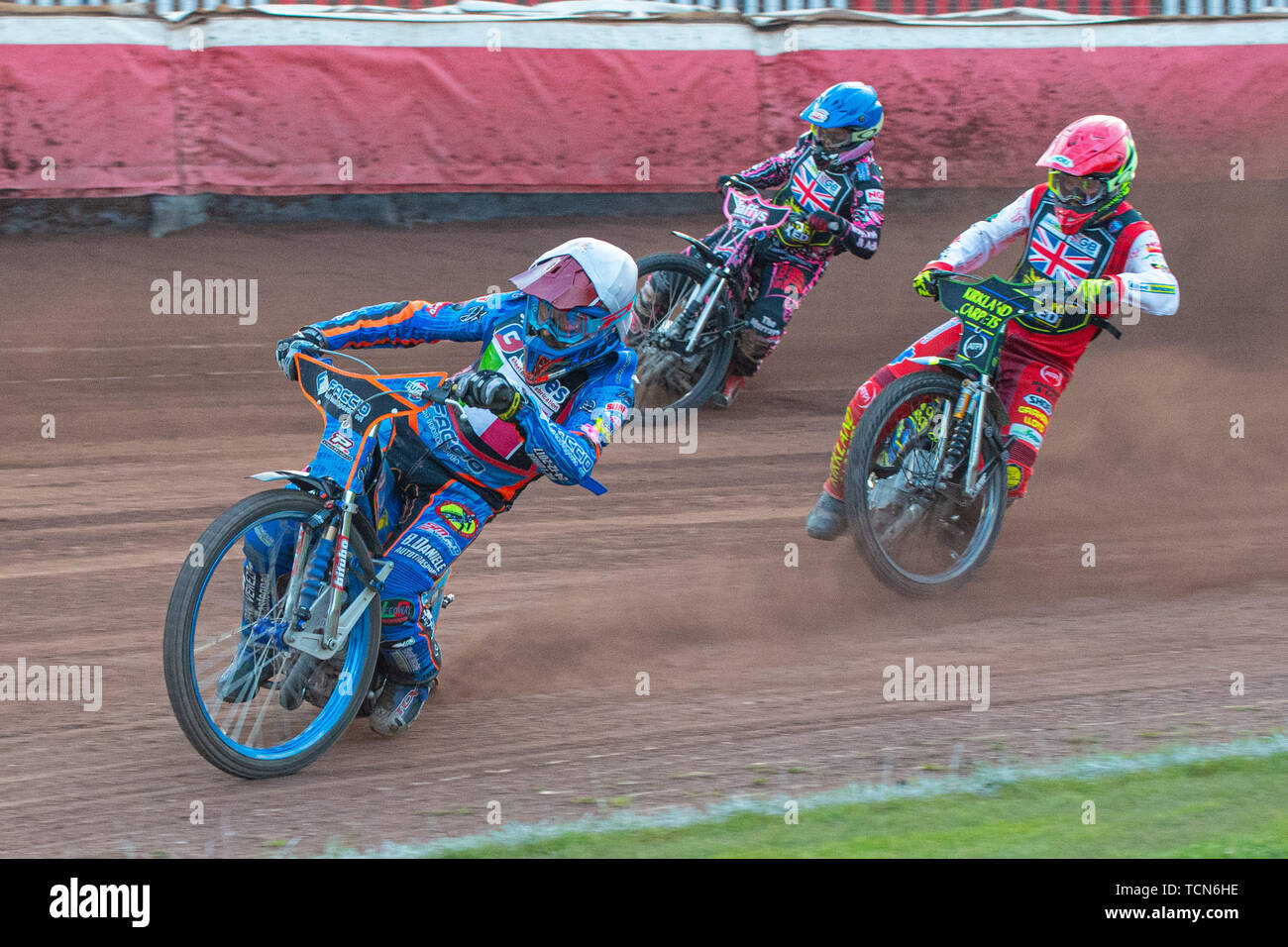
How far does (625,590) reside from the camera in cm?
676

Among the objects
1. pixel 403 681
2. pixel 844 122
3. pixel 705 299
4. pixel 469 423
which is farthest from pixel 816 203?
pixel 403 681

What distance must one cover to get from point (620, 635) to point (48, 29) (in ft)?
25.6

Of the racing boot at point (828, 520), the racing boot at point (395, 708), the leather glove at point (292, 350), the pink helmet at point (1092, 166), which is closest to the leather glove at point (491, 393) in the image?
the leather glove at point (292, 350)

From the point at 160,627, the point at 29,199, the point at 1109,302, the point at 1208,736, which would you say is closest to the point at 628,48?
the point at 29,199

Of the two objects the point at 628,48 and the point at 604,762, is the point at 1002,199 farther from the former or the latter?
the point at 604,762

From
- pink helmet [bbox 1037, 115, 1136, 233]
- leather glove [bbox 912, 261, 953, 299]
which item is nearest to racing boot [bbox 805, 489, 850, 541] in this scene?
leather glove [bbox 912, 261, 953, 299]

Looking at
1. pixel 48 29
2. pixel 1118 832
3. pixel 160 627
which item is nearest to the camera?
pixel 1118 832

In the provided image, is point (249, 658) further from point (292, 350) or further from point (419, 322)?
point (419, 322)

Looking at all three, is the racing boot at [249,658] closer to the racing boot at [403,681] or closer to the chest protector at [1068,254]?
the racing boot at [403,681]

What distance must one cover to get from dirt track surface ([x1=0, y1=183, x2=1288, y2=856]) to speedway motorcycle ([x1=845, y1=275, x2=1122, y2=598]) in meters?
0.31

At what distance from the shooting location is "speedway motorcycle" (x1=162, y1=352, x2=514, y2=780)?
4.62m

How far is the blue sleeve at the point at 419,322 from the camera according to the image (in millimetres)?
5145

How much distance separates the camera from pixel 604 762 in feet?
16.8

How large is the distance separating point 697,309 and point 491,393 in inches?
189
